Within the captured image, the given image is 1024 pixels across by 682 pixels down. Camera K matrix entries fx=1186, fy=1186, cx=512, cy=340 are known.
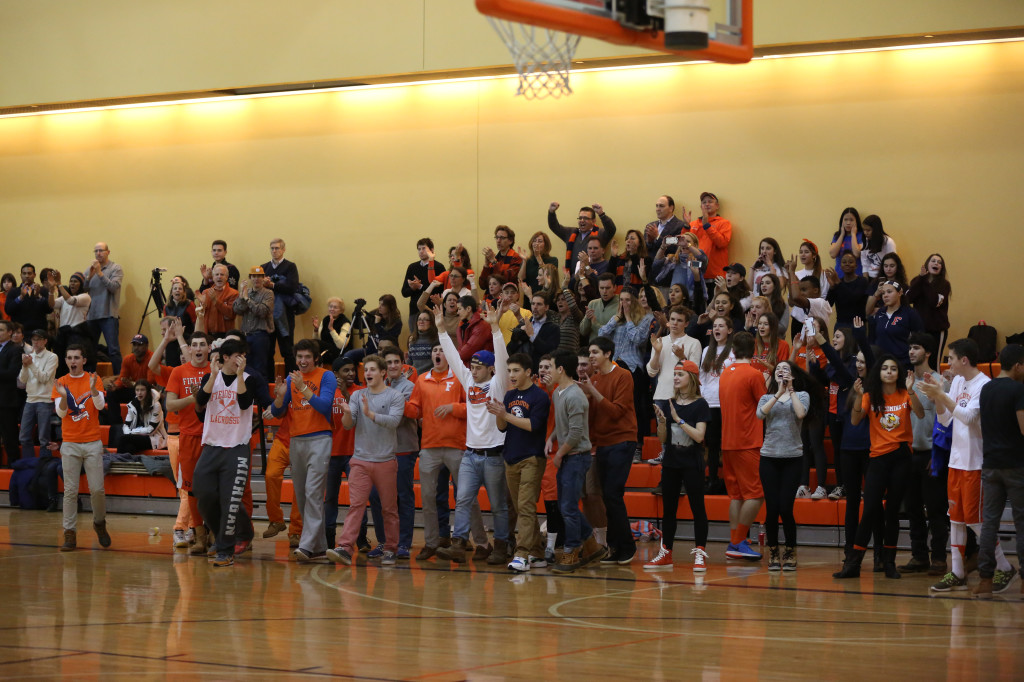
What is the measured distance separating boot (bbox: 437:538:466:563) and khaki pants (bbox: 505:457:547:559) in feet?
1.95

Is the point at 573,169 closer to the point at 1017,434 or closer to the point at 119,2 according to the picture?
the point at 119,2

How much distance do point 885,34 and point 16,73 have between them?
540 inches

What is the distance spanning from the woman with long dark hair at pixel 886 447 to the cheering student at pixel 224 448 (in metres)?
5.23

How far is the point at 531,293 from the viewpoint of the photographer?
1529 cm

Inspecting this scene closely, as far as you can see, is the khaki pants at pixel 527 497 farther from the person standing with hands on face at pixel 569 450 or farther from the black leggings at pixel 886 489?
the black leggings at pixel 886 489

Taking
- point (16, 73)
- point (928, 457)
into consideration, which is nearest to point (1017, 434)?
point (928, 457)

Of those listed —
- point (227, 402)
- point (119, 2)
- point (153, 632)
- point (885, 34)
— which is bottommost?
point (153, 632)

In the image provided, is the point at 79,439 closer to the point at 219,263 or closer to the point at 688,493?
the point at 219,263

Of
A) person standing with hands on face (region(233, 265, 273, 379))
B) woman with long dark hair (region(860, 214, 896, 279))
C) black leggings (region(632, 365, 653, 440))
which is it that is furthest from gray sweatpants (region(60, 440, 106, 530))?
woman with long dark hair (region(860, 214, 896, 279))

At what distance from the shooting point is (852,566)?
385 inches

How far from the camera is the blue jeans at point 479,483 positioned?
10590 mm

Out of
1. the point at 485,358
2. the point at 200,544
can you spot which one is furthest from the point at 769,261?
the point at 200,544

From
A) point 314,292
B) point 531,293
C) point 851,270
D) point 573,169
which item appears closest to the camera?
point 851,270

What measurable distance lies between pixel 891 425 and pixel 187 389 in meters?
6.21
